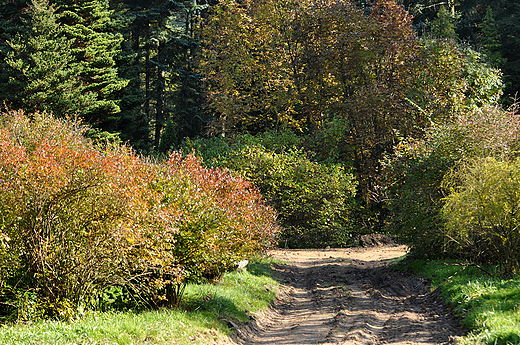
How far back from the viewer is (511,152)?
11844 mm

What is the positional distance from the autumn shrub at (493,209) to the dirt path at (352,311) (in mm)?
1769

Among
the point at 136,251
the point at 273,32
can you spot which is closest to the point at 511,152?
the point at 136,251

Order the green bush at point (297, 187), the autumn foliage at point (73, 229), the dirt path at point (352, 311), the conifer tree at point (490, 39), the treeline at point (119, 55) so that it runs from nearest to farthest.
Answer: the autumn foliage at point (73, 229) → the dirt path at point (352, 311) → the green bush at point (297, 187) → the treeline at point (119, 55) → the conifer tree at point (490, 39)

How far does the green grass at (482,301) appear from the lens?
22.3 feet

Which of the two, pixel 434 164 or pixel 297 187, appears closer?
pixel 434 164

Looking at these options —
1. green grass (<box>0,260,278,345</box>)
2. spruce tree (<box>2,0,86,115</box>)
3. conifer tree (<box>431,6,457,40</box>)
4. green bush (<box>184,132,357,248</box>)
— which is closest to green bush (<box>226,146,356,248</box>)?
green bush (<box>184,132,357,248</box>)

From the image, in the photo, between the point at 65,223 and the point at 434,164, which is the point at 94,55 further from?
the point at 65,223

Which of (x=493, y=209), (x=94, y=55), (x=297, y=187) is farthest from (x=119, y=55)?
(x=493, y=209)

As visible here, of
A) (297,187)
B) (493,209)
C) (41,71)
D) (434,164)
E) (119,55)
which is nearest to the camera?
(493,209)

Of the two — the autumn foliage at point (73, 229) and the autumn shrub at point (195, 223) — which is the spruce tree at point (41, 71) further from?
the autumn foliage at point (73, 229)

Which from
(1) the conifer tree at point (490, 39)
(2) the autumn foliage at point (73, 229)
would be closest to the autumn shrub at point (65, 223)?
(2) the autumn foliage at point (73, 229)

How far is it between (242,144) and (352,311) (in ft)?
50.4

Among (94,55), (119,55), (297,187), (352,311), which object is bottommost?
(352,311)

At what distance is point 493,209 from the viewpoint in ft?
31.1
